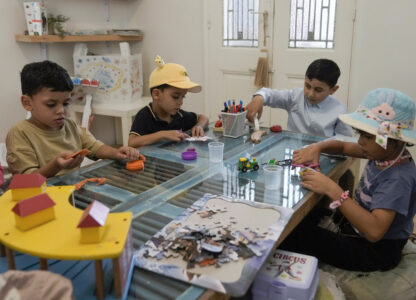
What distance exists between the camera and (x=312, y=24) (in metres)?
3.03

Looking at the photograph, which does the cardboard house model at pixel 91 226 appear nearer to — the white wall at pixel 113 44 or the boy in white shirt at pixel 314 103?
the boy in white shirt at pixel 314 103

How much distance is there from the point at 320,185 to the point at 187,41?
276 centimetres

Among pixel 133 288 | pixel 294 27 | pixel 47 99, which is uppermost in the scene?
pixel 294 27


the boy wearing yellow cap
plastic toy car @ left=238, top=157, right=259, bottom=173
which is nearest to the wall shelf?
the boy wearing yellow cap

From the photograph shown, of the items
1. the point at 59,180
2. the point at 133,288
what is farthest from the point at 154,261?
the point at 59,180

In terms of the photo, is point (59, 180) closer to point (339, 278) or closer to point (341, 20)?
point (339, 278)

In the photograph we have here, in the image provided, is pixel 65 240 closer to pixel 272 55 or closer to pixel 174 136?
pixel 174 136

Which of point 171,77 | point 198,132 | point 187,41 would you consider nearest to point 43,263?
point 198,132

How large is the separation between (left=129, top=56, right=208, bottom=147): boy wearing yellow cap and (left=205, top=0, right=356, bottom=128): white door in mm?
1383

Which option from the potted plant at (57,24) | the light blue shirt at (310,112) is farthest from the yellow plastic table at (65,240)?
the potted plant at (57,24)

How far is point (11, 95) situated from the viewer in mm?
2961

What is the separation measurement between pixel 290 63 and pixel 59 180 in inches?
94.0

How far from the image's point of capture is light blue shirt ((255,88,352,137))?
2.06 metres

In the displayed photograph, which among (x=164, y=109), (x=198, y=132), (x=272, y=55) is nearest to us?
(x=198, y=132)
